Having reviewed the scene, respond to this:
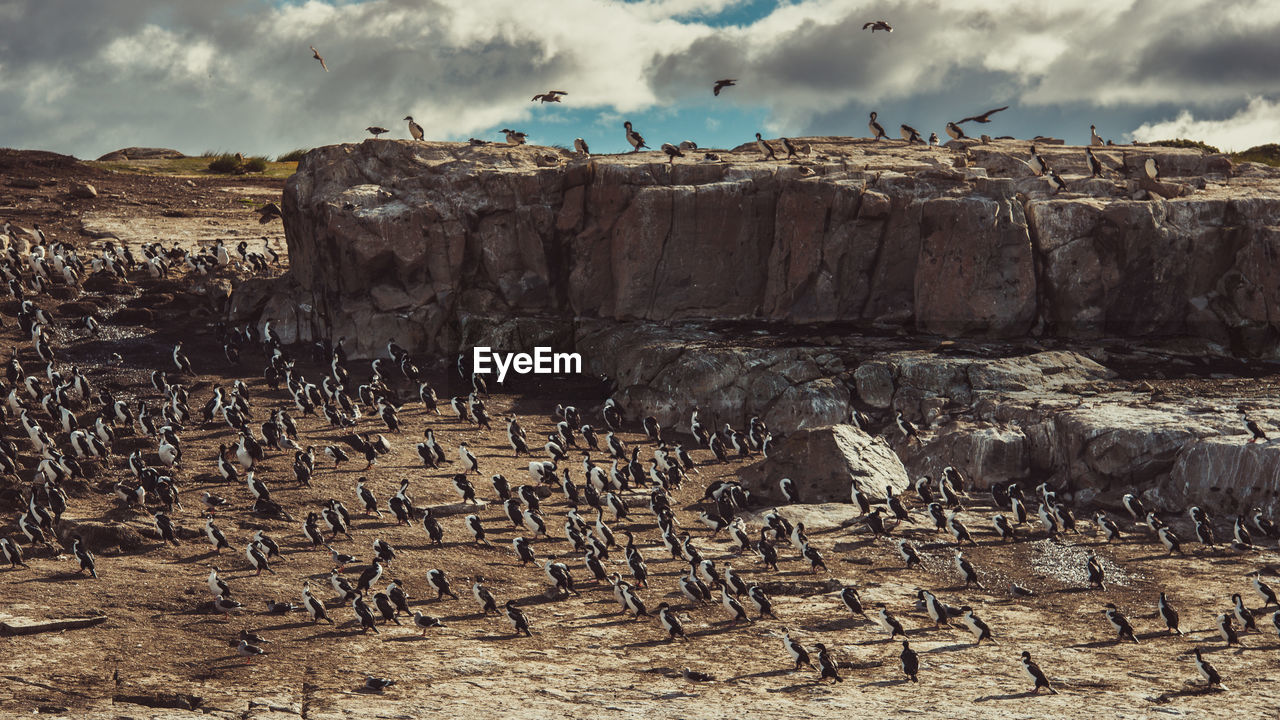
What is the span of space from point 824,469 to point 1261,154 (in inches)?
1944

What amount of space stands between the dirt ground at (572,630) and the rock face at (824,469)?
1484mm

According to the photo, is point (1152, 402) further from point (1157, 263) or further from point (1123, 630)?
point (1123, 630)

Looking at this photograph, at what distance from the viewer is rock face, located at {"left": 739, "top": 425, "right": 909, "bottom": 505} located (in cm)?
3070

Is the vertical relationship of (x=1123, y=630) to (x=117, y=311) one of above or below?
below

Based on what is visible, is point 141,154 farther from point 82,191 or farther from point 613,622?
point 613,622

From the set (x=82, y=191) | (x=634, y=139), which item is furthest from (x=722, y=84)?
(x=82, y=191)

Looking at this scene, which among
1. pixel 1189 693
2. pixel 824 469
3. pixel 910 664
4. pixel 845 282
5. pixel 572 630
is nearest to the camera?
pixel 1189 693

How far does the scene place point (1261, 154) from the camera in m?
67.1

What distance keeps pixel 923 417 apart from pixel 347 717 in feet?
73.3

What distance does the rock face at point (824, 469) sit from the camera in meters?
30.7

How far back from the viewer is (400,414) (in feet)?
126

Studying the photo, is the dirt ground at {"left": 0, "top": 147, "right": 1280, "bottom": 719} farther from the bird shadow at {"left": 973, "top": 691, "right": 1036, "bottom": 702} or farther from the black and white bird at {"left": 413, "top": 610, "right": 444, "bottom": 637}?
the black and white bird at {"left": 413, "top": 610, "right": 444, "bottom": 637}

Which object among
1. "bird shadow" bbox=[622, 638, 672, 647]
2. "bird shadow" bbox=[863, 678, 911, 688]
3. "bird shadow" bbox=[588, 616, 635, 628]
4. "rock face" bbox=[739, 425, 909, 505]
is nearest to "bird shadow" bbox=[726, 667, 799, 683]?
"bird shadow" bbox=[863, 678, 911, 688]

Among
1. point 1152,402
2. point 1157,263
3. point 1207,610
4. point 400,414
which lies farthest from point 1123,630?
point 400,414
